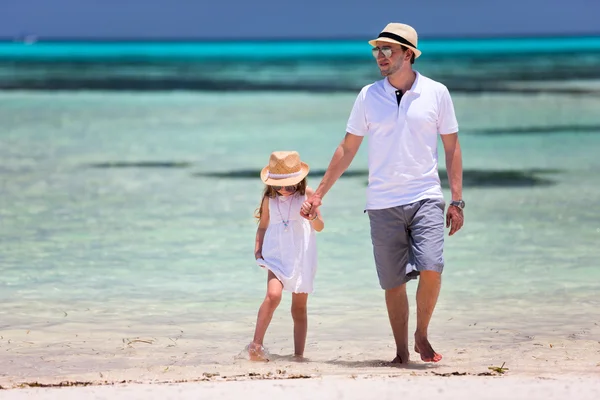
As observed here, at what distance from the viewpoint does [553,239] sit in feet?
31.7

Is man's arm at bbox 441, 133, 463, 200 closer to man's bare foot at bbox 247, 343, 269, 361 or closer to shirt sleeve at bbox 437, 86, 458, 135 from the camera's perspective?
shirt sleeve at bbox 437, 86, 458, 135

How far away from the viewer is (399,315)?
5.52 m

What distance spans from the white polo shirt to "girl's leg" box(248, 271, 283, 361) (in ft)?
2.26

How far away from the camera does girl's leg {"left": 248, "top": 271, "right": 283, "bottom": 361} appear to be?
5539mm

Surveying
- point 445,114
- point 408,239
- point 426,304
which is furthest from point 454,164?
point 426,304

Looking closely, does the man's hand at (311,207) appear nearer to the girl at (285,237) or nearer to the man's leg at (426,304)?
the girl at (285,237)

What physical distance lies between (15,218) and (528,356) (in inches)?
257

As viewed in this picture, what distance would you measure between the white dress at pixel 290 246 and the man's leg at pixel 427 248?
574mm

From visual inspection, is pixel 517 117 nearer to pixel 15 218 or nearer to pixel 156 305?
pixel 15 218

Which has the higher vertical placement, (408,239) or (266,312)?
(408,239)

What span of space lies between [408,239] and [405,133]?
20.9 inches

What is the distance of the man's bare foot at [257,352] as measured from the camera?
5.70 m

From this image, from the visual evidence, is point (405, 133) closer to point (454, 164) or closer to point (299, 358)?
point (454, 164)

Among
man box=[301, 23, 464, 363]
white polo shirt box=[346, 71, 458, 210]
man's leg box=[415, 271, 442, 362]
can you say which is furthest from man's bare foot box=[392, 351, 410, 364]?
white polo shirt box=[346, 71, 458, 210]
